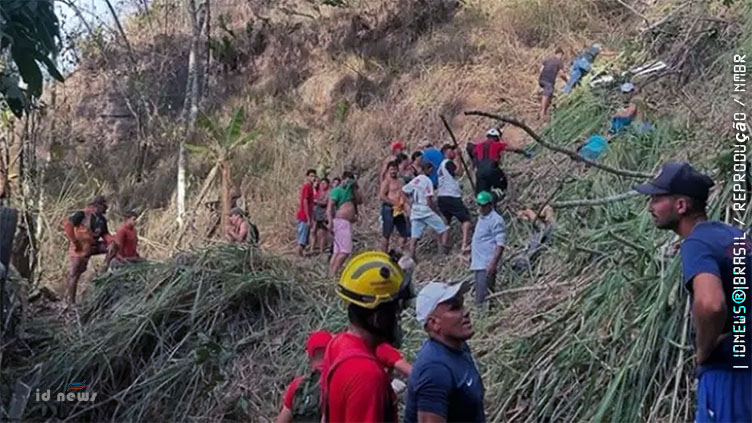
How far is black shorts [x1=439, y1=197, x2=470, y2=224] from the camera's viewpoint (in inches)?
439

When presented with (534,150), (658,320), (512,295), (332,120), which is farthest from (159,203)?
(658,320)

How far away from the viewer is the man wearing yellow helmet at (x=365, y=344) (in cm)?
272

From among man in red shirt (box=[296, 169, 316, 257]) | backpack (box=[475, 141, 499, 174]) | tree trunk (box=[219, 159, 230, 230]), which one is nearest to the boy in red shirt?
backpack (box=[475, 141, 499, 174])

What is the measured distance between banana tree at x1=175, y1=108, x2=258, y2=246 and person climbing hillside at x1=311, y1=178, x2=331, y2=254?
3.89 metres

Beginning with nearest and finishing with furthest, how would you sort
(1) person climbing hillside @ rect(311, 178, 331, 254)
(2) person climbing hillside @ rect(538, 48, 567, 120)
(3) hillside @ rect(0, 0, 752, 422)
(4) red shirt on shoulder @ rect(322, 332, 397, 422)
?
1. (4) red shirt on shoulder @ rect(322, 332, 397, 422)
2. (3) hillside @ rect(0, 0, 752, 422)
3. (1) person climbing hillside @ rect(311, 178, 331, 254)
4. (2) person climbing hillside @ rect(538, 48, 567, 120)

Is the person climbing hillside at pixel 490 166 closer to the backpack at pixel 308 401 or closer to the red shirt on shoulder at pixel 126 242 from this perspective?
the red shirt on shoulder at pixel 126 242

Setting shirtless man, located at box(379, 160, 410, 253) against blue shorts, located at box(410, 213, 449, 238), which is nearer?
blue shorts, located at box(410, 213, 449, 238)

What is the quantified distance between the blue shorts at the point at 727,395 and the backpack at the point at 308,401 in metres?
1.44

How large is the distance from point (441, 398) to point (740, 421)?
3.78 feet

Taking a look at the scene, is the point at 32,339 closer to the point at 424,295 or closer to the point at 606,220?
the point at 606,220

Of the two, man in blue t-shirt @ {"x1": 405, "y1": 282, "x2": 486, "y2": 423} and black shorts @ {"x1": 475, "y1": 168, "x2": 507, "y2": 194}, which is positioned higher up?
man in blue t-shirt @ {"x1": 405, "y1": 282, "x2": 486, "y2": 423}

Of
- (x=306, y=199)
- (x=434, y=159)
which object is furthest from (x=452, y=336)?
(x=306, y=199)

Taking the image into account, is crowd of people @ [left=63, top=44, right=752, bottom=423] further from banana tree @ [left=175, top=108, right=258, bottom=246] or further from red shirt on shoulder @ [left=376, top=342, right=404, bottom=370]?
banana tree @ [left=175, top=108, right=258, bottom=246]

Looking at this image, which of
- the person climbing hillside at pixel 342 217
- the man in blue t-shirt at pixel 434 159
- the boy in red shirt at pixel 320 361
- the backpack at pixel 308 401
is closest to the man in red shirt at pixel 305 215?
the person climbing hillside at pixel 342 217
